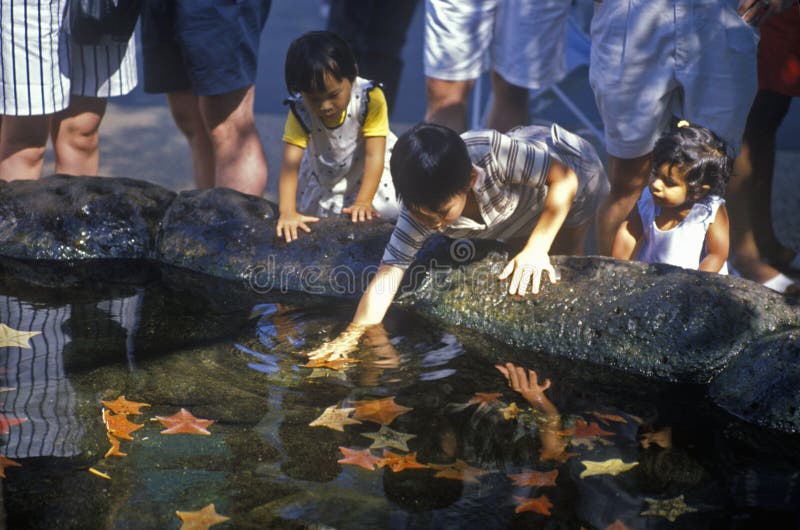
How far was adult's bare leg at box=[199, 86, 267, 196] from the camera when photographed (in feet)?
14.6

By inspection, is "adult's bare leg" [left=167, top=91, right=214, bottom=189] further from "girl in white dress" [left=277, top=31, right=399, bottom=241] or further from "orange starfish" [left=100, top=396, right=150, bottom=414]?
"orange starfish" [left=100, top=396, right=150, bottom=414]

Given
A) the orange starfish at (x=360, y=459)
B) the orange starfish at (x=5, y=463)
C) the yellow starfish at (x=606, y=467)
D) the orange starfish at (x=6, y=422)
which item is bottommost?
the orange starfish at (x=6, y=422)

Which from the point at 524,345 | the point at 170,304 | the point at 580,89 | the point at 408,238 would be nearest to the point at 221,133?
the point at 170,304

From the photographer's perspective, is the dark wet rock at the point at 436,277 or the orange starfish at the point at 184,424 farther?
the dark wet rock at the point at 436,277

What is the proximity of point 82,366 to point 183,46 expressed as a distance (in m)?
1.75

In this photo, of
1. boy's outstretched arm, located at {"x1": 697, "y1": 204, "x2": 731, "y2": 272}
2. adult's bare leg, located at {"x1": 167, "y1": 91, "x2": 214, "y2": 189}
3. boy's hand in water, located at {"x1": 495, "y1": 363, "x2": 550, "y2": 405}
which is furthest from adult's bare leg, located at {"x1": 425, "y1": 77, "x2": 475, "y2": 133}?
boy's hand in water, located at {"x1": 495, "y1": 363, "x2": 550, "y2": 405}

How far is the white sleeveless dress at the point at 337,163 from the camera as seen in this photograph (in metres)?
4.05

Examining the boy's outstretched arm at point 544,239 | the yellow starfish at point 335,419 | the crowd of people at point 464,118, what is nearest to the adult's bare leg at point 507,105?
the crowd of people at point 464,118

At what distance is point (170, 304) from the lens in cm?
382

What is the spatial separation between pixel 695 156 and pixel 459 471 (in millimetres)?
1760

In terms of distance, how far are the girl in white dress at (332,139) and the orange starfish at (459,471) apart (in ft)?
5.52

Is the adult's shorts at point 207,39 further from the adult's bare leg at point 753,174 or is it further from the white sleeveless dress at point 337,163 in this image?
the adult's bare leg at point 753,174

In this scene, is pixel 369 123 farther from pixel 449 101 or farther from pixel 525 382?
pixel 525 382

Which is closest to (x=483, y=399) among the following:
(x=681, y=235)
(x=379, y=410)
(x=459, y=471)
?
(x=379, y=410)
